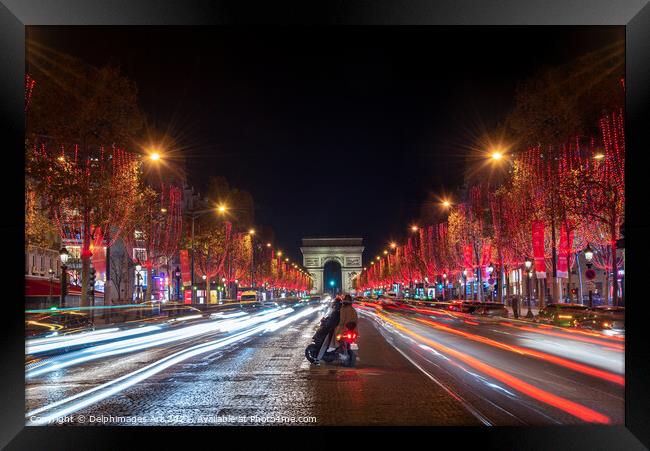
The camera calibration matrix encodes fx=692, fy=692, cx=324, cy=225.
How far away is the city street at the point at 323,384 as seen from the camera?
10.4 m

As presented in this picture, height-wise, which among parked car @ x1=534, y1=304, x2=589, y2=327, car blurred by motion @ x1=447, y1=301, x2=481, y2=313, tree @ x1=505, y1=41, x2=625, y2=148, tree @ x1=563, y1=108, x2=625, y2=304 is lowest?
car blurred by motion @ x1=447, y1=301, x2=481, y2=313

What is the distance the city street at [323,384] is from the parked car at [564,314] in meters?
11.4

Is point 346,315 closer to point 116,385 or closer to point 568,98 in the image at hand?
point 116,385

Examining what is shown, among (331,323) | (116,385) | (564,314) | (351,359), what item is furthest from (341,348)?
(564,314)

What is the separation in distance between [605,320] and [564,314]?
5.55 m

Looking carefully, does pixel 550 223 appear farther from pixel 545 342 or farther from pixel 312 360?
pixel 312 360

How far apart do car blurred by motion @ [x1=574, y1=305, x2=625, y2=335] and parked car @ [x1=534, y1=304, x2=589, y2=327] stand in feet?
2.05

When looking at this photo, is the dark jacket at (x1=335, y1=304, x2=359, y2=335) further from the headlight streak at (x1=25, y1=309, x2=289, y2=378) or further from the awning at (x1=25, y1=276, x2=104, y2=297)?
the awning at (x1=25, y1=276, x2=104, y2=297)

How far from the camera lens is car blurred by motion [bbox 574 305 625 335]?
30948 millimetres

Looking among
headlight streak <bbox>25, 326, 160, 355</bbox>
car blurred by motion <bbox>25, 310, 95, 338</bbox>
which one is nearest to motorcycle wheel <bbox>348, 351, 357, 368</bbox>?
headlight streak <bbox>25, 326, 160, 355</bbox>

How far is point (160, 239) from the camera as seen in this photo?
60.8 meters
